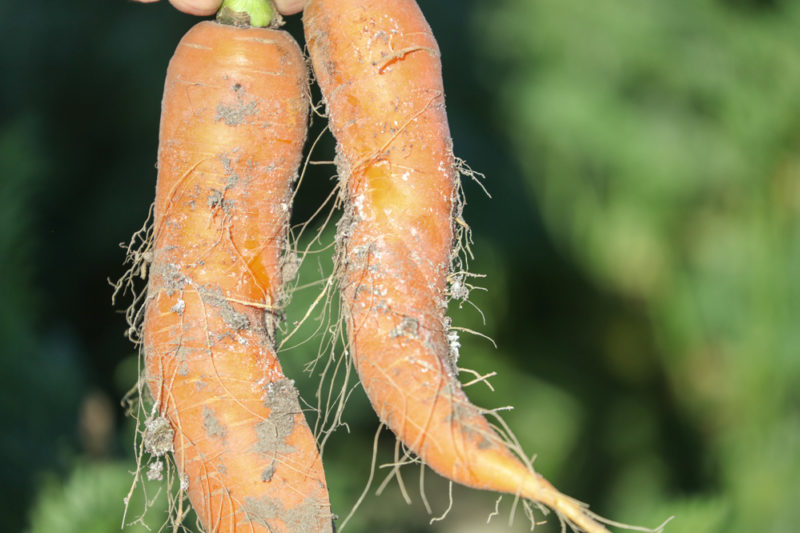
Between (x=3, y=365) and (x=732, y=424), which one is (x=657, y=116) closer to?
(x=732, y=424)

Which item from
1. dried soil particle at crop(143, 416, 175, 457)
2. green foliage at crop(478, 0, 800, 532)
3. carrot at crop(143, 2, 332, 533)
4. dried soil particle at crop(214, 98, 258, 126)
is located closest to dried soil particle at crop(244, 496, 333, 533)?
carrot at crop(143, 2, 332, 533)

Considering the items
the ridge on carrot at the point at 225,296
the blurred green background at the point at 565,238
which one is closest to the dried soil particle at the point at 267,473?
the ridge on carrot at the point at 225,296

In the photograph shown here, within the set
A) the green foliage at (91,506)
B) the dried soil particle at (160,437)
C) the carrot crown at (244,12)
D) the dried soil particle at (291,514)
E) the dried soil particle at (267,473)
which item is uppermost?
the carrot crown at (244,12)

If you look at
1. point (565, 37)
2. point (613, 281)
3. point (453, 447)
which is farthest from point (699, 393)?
point (453, 447)

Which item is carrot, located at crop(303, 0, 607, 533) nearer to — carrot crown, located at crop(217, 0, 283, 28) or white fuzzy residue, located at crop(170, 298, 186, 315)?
carrot crown, located at crop(217, 0, 283, 28)

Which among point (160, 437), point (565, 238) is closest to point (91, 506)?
point (160, 437)

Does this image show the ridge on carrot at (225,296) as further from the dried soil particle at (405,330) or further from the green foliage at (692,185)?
the green foliage at (692,185)

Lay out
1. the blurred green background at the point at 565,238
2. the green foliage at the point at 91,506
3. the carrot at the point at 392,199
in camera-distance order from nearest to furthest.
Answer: the carrot at the point at 392,199
the green foliage at the point at 91,506
the blurred green background at the point at 565,238
